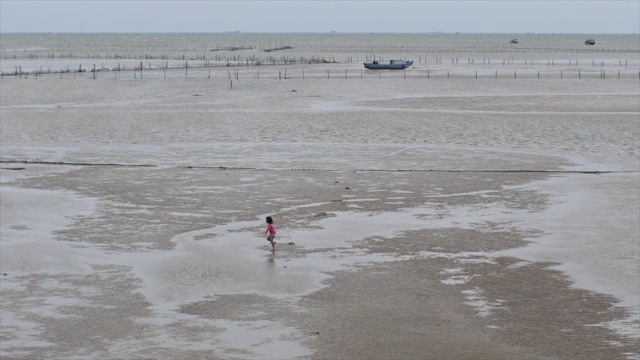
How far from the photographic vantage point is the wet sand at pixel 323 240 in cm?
1378

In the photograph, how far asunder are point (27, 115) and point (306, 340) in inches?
1490

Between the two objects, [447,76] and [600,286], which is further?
[447,76]

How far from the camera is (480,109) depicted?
1977 inches

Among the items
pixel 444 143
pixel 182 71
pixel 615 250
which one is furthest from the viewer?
pixel 182 71

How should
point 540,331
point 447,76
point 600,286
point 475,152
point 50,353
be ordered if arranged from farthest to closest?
point 447,76 → point 475,152 → point 600,286 → point 540,331 → point 50,353

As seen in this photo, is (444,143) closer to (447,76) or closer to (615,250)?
(615,250)

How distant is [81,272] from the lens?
17375 mm

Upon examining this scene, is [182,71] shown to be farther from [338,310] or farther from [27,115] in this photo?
[338,310]

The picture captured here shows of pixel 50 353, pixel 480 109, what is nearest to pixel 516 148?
pixel 480 109

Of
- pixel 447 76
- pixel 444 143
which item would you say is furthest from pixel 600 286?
pixel 447 76

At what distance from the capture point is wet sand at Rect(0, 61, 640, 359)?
45.2ft

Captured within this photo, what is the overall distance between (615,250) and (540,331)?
5.77m

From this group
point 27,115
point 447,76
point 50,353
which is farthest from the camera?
point 447,76

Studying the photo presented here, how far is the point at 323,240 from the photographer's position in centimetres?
1998
